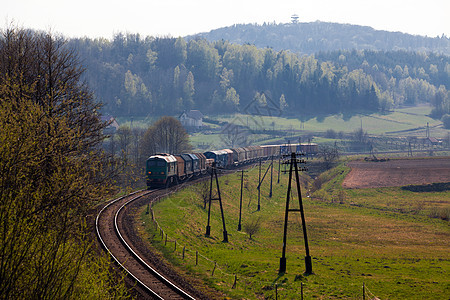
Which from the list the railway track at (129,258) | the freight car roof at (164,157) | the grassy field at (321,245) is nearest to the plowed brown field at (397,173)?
the grassy field at (321,245)

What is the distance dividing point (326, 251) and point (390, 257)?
251 inches

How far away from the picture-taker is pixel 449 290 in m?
29.8

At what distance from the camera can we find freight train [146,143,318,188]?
195 feet

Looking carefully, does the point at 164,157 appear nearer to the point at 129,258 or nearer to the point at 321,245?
the point at 321,245

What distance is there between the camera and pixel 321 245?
49938 millimetres

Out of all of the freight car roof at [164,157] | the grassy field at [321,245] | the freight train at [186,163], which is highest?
the freight car roof at [164,157]

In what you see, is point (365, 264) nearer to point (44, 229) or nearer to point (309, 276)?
point (309, 276)

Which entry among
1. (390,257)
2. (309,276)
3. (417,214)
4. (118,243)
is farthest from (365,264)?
(417,214)

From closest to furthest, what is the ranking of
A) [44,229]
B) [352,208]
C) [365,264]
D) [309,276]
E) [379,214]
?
1. [44,229]
2. [309,276]
3. [365,264]
4. [379,214]
5. [352,208]

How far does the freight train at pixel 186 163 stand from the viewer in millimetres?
59562

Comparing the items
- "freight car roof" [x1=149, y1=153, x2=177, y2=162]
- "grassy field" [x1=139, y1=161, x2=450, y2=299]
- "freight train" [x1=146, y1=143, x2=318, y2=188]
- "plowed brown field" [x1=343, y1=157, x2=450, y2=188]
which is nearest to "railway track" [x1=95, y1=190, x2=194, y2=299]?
"grassy field" [x1=139, y1=161, x2=450, y2=299]

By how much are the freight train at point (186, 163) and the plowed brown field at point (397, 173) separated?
23.5 meters

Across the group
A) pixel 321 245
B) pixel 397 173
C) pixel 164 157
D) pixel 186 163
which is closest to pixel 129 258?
pixel 321 245

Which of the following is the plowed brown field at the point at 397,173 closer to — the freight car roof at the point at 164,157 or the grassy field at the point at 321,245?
the grassy field at the point at 321,245
